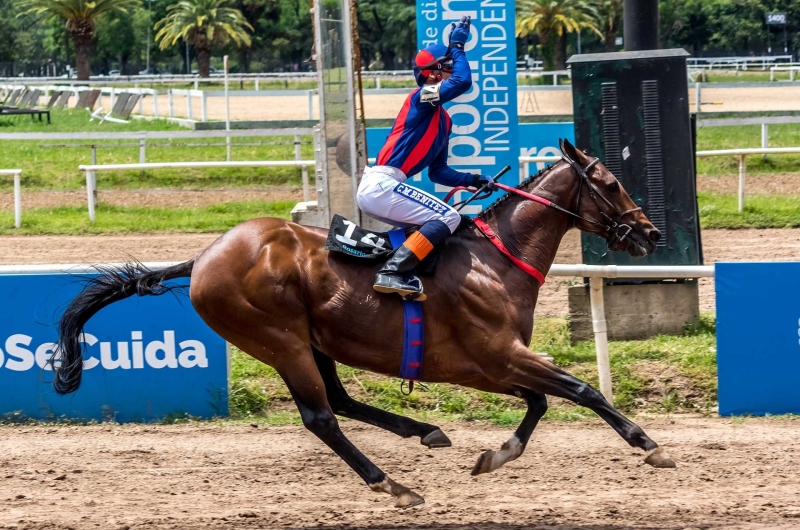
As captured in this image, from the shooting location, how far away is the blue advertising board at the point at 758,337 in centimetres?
680

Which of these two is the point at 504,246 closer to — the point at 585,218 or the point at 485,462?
the point at 585,218

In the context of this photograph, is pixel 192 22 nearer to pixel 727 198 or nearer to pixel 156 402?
pixel 727 198

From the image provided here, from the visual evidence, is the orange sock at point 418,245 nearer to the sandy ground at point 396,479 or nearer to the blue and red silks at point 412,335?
the blue and red silks at point 412,335

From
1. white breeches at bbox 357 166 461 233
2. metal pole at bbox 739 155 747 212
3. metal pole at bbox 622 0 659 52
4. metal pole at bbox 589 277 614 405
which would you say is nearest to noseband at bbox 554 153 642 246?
white breeches at bbox 357 166 461 233

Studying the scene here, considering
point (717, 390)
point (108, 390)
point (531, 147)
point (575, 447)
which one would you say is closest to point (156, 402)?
point (108, 390)

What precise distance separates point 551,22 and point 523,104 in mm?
16148

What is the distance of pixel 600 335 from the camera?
6.96 m

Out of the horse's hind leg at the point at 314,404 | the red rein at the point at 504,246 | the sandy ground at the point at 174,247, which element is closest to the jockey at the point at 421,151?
the red rein at the point at 504,246

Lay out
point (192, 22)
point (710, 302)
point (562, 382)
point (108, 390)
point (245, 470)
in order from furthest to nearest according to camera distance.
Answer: point (192, 22) → point (710, 302) → point (108, 390) → point (245, 470) → point (562, 382)

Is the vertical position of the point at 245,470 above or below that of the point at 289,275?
below

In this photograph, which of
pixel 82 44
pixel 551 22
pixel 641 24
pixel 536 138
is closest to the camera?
pixel 641 24

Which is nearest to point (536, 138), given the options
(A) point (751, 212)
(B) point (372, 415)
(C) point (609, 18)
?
(A) point (751, 212)

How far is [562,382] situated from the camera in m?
5.19

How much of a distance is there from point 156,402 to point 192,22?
4299 centimetres
